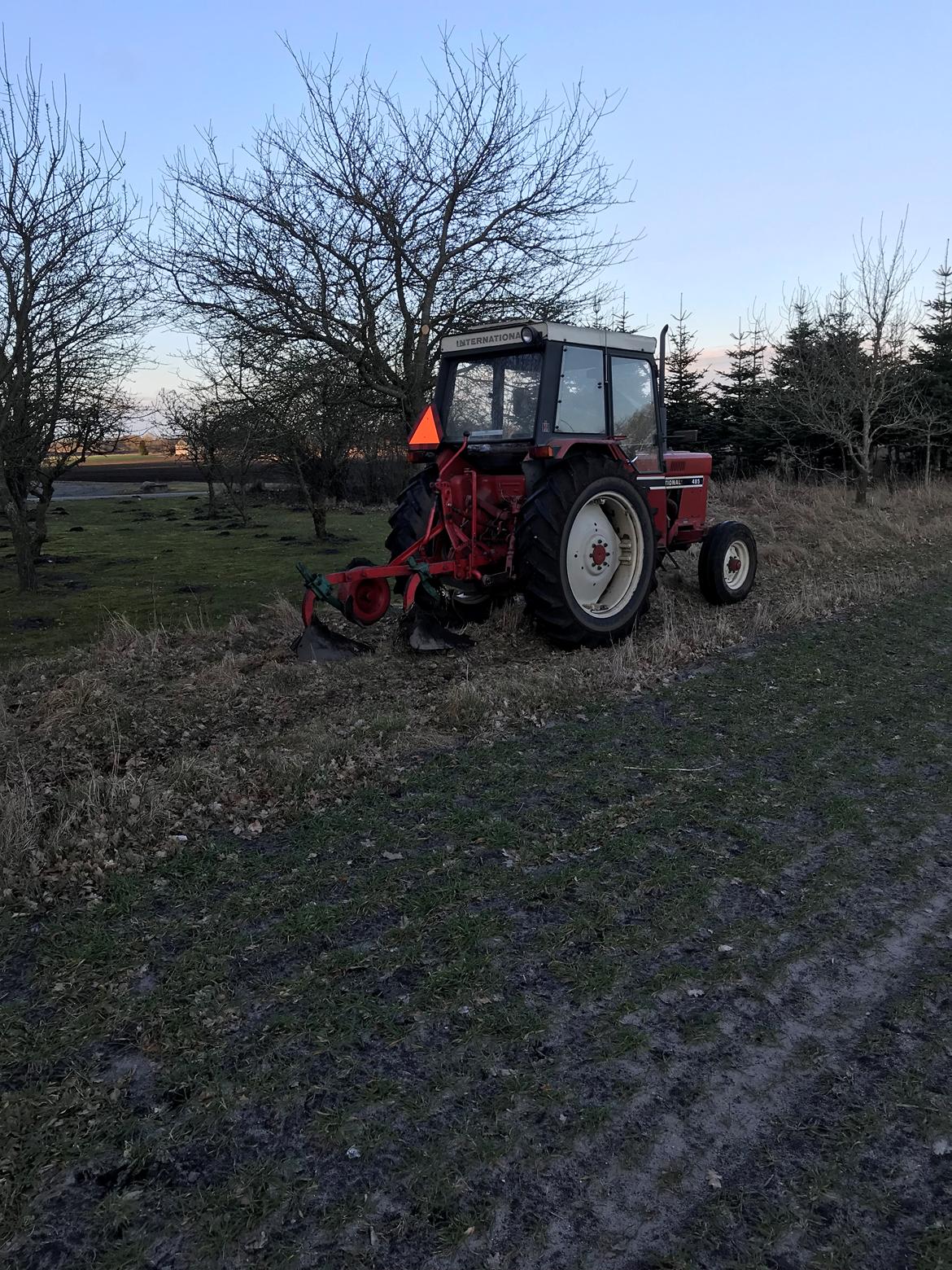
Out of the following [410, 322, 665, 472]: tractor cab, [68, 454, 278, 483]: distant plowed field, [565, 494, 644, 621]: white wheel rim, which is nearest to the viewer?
[410, 322, 665, 472]: tractor cab

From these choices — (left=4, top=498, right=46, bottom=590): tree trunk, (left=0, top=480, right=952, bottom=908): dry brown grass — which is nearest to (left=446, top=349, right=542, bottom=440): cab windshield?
(left=0, top=480, right=952, bottom=908): dry brown grass

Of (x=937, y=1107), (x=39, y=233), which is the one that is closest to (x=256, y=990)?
(x=937, y=1107)

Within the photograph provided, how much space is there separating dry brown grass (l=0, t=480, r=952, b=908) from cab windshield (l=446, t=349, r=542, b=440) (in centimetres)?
157

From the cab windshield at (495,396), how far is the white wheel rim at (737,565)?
3126mm

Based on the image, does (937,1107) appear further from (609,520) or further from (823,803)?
(609,520)

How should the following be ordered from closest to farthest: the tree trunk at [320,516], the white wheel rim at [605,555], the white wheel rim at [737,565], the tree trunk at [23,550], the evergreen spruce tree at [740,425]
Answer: the white wheel rim at [605,555] → the white wheel rim at [737,565] → the tree trunk at [23,550] → the tree trunk at [320,516] → the evergreen spruce tree at [740,425]

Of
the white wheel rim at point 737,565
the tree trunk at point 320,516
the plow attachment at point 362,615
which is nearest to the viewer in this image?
the plow attachment at point 362,615

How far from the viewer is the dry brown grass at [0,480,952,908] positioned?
3908 mm

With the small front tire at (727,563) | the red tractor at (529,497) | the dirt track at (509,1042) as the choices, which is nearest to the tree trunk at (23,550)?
the red tractor at (529,497)

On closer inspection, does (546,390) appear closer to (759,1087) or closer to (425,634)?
(425,634)

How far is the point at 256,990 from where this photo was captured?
2.85m

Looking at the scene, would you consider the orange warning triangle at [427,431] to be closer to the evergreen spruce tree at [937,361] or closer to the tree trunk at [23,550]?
the tree trunk at [23,550]

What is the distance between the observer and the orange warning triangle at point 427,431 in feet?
25.3

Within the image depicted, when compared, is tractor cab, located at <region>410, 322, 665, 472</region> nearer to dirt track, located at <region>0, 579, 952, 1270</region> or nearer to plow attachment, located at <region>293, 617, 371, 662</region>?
plow attachment, located at <region>293, 617, 371, 662</region>
